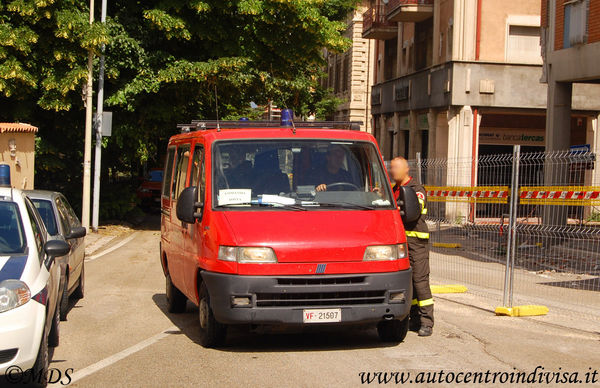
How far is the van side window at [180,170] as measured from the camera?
31.8 feet

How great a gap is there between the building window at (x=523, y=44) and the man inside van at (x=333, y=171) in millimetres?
23564

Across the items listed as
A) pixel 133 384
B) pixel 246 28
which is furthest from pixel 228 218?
pixel 246 28

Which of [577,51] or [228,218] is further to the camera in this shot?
[577,51]

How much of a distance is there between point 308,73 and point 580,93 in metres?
10.6

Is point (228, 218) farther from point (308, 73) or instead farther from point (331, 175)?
point (308, 73)

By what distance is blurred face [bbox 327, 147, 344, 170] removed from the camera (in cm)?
857

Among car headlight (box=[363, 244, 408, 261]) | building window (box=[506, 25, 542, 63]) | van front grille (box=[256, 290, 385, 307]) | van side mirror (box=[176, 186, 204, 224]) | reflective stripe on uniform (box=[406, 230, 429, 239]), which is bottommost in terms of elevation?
van front grille (box=[256, 290, 385, 307])

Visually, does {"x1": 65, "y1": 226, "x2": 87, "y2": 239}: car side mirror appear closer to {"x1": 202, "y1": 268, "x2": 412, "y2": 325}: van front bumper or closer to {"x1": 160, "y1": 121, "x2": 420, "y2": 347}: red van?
{"x1": 160, "y1": 121, "x2": 420, "y2": 347}: red van

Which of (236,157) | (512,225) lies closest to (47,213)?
(236,157)

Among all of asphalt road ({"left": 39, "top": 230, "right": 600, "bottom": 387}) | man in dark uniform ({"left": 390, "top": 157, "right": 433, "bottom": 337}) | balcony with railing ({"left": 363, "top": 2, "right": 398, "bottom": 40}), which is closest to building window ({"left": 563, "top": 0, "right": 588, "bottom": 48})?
asphalt road ({"left": 39, "top": 230, "right": 600, "bottom": 387})

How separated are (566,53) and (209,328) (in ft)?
52.6

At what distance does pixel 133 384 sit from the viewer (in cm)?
663

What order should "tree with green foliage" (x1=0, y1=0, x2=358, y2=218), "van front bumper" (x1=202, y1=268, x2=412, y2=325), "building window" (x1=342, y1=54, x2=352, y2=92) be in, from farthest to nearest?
"building window" (x1=342, y1=54, x2=352, y2=92) → "tree with green foliage" (x1=0, y1=0, x2=358, y2=218) → "van front bumper" (x1=202, y1=268, x2=412, y2=325)

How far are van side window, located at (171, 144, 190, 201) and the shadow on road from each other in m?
1.61
